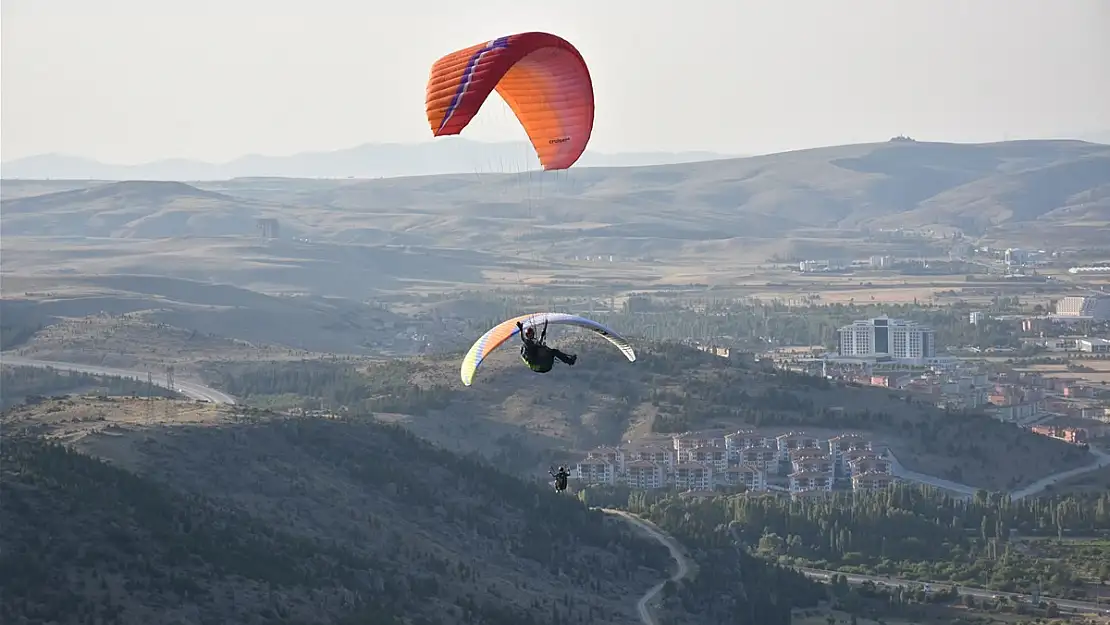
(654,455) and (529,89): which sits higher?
(529,89)

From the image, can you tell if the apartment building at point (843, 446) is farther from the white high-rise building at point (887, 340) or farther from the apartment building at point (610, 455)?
the white high-rise building at point (887, 340)

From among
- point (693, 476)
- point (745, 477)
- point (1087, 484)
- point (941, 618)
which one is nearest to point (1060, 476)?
point (1087, 484)

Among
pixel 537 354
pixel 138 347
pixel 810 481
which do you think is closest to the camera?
pixel 537 354

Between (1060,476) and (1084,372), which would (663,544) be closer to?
(1060,476)

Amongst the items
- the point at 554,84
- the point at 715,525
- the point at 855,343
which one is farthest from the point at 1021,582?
the point at 855,343

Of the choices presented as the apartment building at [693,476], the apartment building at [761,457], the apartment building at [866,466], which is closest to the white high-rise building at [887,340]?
the apartment building at [761,457]

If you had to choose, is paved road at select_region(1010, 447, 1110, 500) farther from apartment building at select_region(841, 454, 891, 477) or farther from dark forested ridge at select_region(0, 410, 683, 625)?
dark forested ridge at select_region(0, 410, 683, 625)

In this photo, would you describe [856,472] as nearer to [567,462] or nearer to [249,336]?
[567,462]

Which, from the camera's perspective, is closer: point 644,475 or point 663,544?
point 663,544
